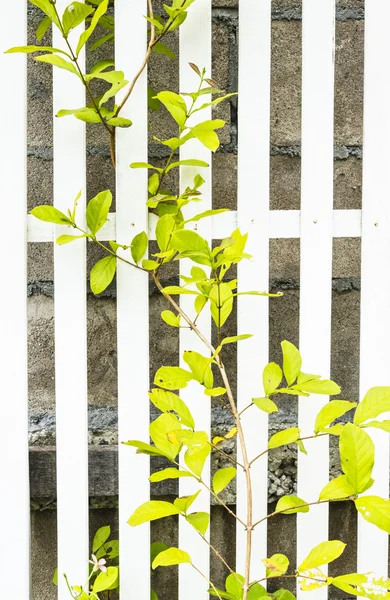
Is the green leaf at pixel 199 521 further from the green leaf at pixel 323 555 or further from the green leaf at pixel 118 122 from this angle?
the green leaf at pixel 118 122

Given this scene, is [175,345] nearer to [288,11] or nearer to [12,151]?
[12,151]

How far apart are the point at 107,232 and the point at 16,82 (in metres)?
0.25

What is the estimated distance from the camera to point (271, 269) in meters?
1.04

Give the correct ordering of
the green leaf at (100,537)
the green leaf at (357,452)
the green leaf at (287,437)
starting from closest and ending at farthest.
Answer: the green leaf at (357,452), the green leaf at (287,437), the green leaf at (100,537)

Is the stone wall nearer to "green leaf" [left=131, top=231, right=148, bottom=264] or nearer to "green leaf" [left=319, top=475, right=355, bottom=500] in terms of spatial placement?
"green leaf" [left=131, top=231, right=148, bottom=264]

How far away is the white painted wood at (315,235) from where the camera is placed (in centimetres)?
83

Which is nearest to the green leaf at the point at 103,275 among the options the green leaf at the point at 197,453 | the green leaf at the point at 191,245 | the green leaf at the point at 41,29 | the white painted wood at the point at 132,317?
the white painted wood at the point at 132,317

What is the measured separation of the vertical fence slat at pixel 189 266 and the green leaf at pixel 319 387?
164 mm

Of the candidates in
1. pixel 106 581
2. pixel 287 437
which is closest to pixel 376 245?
pixel 287 437

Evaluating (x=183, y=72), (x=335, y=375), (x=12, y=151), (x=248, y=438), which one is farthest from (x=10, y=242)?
(x=335, y=375)

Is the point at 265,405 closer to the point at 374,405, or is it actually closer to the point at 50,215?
the point at 374,405

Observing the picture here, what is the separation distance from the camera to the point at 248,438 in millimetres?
868

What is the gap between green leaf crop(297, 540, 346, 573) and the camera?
28.0 inches

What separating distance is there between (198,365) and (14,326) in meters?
0.28
